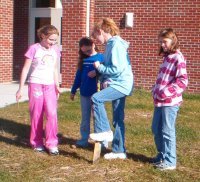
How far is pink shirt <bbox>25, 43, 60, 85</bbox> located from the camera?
5715mm

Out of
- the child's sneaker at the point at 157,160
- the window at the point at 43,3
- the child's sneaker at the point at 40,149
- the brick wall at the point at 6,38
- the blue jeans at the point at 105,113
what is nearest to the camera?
the blue jeans at the point at 105,113

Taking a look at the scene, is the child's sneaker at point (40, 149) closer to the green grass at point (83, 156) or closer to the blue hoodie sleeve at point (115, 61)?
the green grass at point (83, 156)

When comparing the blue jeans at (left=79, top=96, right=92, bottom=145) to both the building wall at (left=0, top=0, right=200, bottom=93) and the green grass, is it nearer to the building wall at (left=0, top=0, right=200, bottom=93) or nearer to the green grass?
the green grass

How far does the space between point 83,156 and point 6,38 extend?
321 inches

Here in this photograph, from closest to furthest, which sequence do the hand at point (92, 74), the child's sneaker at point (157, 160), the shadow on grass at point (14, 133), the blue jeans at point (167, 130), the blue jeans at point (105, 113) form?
the blue jeans at point (167, 130)
the blue jeans at point (105, 113)
the child's sneaker at point (157, 160)
the hand at point (92, 74)
the shadow on grass at point (14, 133)

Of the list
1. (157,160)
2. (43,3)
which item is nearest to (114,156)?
(157,160)

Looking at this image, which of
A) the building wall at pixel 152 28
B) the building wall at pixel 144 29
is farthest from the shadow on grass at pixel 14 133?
the building wall at pixel 152 28

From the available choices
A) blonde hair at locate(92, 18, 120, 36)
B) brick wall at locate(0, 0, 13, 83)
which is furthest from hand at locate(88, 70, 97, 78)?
brick wall at locate(0, 0, 13, 83)

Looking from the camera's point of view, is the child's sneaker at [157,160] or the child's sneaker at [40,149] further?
the child's sneaker at [40,149]

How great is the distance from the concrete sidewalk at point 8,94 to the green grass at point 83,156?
1.31 meters

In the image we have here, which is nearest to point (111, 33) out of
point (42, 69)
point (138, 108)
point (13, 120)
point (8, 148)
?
point (42, 69)

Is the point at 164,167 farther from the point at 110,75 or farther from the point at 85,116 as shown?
the point at 85,116

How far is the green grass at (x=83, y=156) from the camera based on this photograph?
4945 millimetres

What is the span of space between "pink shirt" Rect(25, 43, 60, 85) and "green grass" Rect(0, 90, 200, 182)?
0.95 metres
